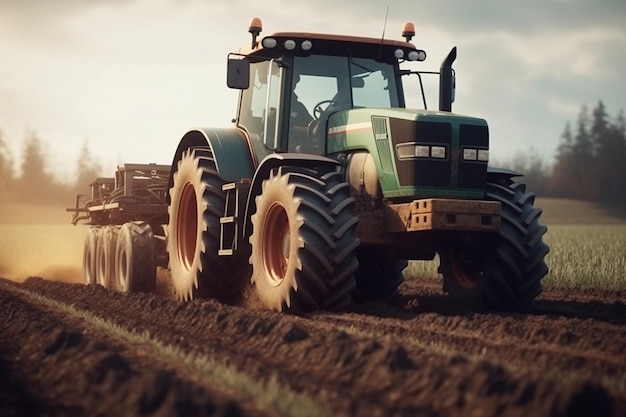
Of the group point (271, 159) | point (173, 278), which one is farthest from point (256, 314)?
point (173, 278)

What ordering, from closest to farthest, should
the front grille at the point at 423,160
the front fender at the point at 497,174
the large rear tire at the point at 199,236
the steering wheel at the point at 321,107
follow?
1. the front grille at the point at 423,160
2. the front fender at the point at 497,174
3. the steering wheel at the point at 321,107
4. the large rear tire at the point at 199,236

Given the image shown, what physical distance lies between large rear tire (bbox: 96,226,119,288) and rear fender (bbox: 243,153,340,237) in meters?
4.21

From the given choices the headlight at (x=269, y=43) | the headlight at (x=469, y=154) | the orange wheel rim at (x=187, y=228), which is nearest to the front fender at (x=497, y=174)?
the headlight at (x=469, y=154)

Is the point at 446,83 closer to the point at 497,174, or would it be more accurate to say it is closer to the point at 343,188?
the point at 497,174

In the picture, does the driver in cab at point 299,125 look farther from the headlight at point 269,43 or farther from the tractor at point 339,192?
the headlight at point 269,43

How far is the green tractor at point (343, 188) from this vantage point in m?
9.20

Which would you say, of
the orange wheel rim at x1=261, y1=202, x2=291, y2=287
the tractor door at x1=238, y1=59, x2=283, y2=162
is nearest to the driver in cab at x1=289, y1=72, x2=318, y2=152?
the tractor door at x1=238, y1=59, x2=283, y2=162

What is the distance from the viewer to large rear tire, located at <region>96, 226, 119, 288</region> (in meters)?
14.2

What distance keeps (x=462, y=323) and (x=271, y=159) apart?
2.65 metres

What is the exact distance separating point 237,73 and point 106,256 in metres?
5.07

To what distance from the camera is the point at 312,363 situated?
22.0 ft

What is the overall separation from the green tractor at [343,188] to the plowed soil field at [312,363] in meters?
0.55

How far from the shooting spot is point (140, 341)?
7.88 meters

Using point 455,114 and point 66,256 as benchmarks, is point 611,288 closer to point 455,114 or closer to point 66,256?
point 455,114
